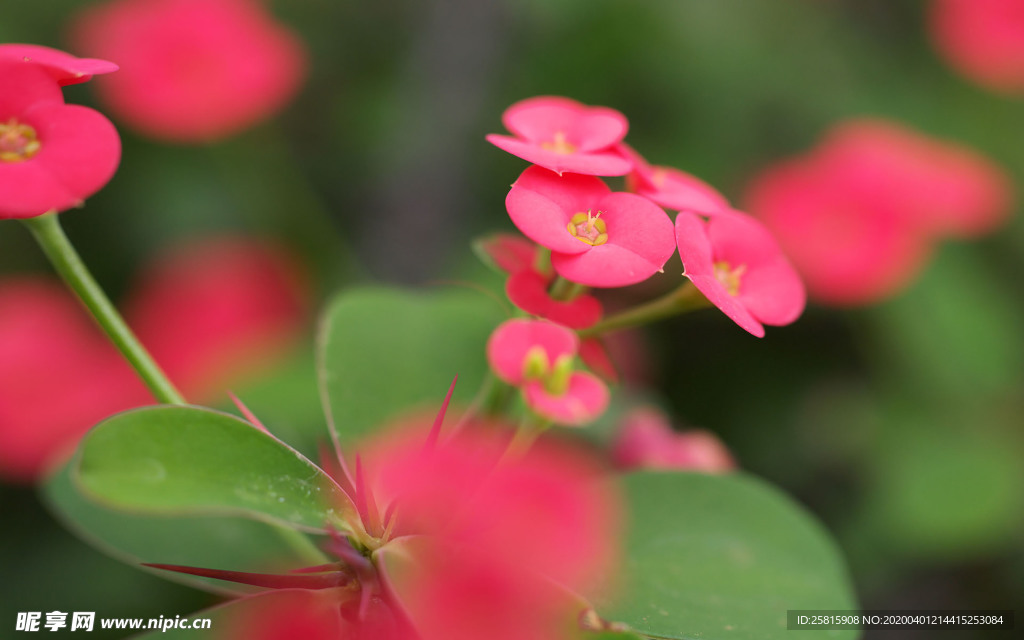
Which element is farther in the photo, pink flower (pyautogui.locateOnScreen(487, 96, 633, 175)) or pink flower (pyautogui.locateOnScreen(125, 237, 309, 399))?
pink flower (pyautogui.locateOnScreen(125, 237, 309, 399))

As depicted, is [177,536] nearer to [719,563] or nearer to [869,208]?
[719,563]

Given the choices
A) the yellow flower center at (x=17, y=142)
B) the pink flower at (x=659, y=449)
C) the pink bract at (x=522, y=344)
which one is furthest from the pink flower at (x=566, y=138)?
the pink flower at (x=659, y=449)

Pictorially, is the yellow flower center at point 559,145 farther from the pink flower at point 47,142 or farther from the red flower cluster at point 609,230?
the pink flower at point 47,142

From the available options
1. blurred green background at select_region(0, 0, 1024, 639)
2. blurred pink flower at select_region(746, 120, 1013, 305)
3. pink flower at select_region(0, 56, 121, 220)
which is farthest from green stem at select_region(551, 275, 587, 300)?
blurred pink flower at select_region(746, 120, 1013, 305)

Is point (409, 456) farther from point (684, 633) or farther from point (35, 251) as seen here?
point (35, 251)

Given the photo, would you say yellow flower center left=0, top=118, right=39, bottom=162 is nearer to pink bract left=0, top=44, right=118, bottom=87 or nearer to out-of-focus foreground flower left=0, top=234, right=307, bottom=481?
pink bract left=0, top=44, right=118, bottom=87

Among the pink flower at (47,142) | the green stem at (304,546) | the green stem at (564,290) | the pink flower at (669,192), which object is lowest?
the green stem at (304,546)
